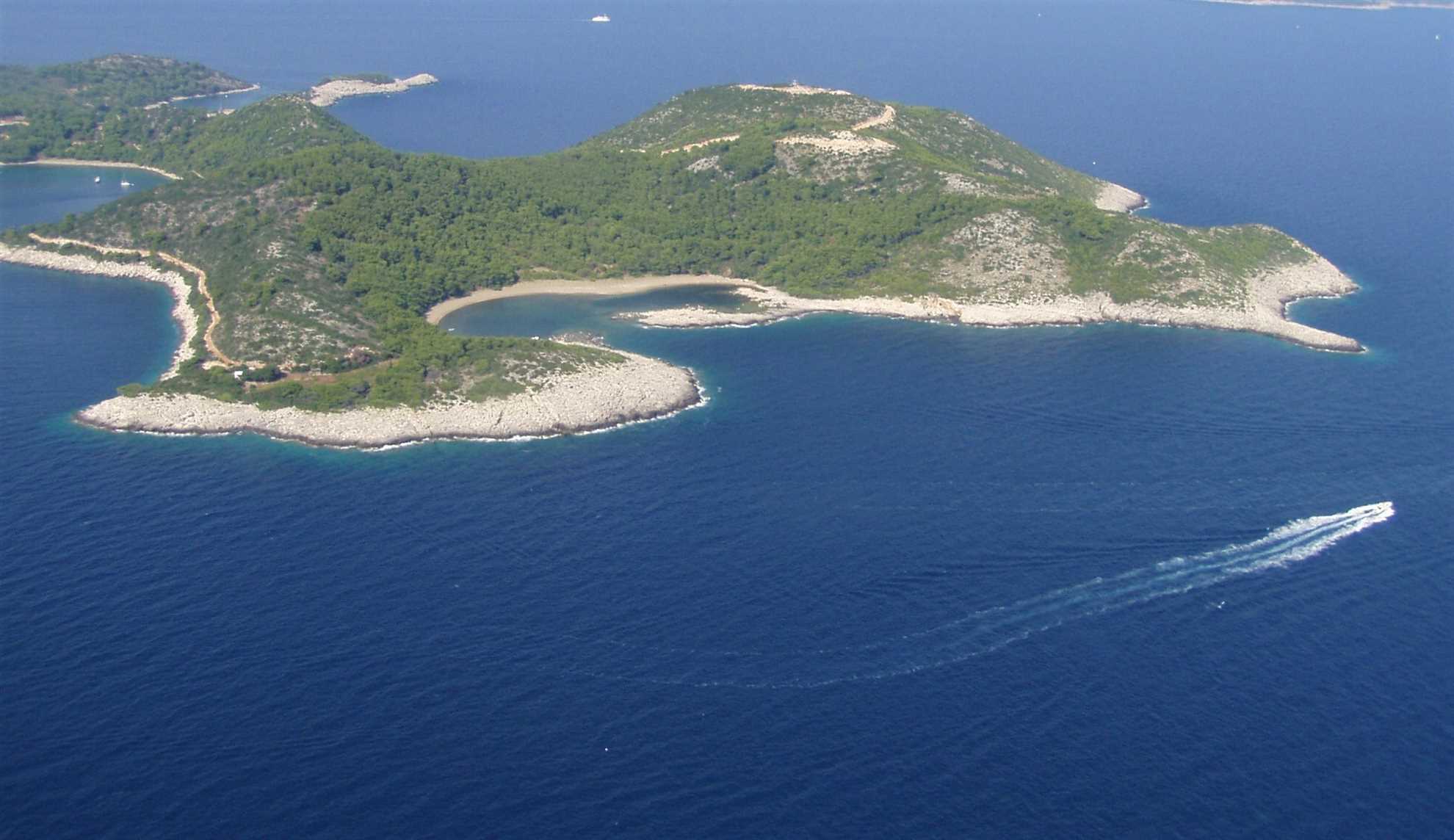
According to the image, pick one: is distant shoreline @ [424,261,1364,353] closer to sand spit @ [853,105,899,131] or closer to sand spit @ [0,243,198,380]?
sand spit @ [0,243,198,380]

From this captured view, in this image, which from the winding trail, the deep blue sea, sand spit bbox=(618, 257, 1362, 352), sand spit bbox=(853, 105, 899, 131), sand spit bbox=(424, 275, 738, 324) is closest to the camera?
the deep blue sea

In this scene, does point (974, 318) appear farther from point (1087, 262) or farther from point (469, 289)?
point (469, 289)

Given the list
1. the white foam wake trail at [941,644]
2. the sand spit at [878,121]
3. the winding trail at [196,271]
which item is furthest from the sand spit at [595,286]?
the white foam wake trail at [941,644]

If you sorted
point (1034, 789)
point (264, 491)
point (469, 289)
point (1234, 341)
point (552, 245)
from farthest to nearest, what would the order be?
point (552, 245) < point (469, 289) < point (1234, 341) < point (264, 491) < point (1034, 789)

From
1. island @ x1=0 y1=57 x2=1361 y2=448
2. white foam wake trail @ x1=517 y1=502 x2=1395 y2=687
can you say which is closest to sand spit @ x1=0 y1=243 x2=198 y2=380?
island @ x1=0 y1=57 x2=1361 y2=448

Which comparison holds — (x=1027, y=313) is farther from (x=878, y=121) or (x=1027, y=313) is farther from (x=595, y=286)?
(x=878, y=121)

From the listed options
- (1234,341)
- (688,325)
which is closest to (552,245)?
(688,325)
